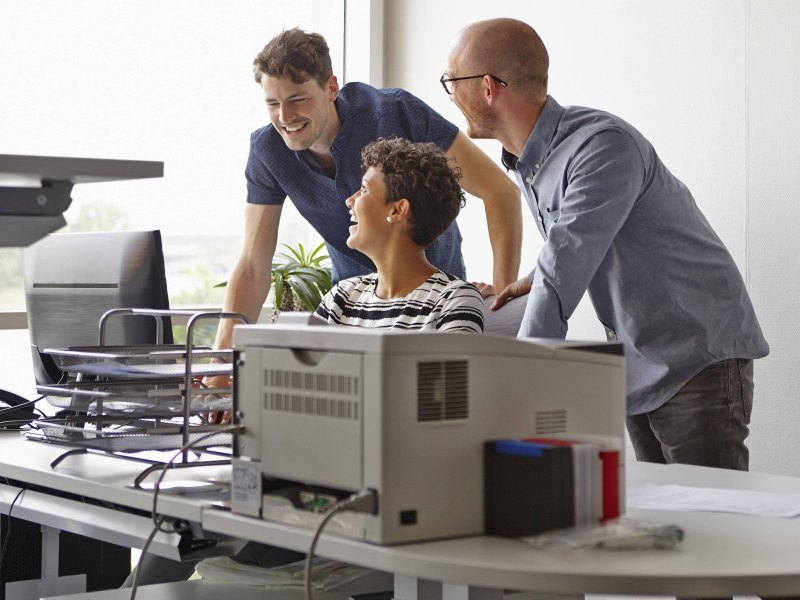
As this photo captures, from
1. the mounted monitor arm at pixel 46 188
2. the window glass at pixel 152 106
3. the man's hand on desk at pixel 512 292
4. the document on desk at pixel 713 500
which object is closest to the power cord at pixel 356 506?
the document on desk at pixel 713 500

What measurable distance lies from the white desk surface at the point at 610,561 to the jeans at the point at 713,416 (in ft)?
3.24

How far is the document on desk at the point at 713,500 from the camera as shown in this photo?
1.43 meters

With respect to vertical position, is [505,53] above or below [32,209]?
above

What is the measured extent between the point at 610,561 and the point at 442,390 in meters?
0.26

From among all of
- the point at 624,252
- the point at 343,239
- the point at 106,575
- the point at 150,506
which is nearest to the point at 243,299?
the point at 343,239

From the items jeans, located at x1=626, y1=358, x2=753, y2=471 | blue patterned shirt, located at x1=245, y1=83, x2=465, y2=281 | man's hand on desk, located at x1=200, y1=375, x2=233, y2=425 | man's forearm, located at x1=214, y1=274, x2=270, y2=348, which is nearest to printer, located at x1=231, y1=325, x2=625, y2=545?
man's hand on desk, located at x1=200, y1=375, x2=233, y2=425

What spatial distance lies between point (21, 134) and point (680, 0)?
2442 mm

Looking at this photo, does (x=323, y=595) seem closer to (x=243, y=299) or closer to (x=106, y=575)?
(x=106, y=575)

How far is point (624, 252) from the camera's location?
2338 mm

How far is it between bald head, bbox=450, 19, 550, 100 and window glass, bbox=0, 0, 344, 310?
1.96m

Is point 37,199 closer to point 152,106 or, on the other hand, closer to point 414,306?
point 414,306

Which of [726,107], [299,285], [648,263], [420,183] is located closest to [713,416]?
[648,263]

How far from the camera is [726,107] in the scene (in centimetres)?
365

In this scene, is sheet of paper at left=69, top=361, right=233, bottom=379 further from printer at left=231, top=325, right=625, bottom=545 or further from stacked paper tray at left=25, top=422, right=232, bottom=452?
printer at left=231, top=325, right=625, bottom=545
